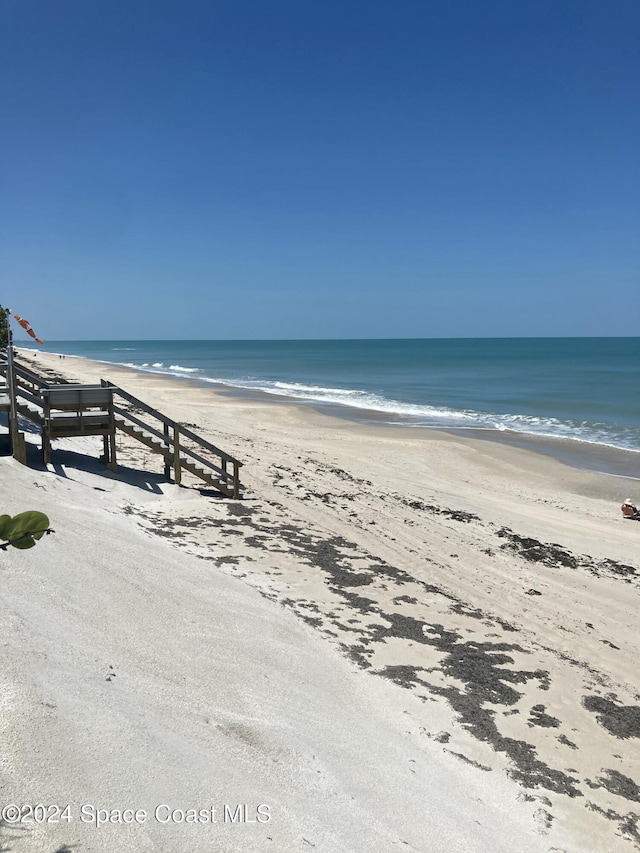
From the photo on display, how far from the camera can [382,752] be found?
4.45 metres

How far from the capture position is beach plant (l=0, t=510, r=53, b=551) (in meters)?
1.93

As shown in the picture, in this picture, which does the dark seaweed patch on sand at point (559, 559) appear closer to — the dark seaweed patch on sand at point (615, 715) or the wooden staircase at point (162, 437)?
the dark seaweed patch on sand at point (615, 715)

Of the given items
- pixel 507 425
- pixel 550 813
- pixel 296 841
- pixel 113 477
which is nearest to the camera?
pixel 296 841

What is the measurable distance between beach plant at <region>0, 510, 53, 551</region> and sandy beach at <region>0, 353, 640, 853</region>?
4.75 ft

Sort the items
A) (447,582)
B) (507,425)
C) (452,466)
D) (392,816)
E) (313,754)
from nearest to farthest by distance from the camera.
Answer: (392,816) < (313,754) < (447,582) < (452,466) < (507,425)

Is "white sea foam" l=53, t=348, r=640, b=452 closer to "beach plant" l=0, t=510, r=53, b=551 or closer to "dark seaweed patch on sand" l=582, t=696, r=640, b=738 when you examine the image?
"dark seaweed patch on sand" l=582, t=696, r=640, b=738

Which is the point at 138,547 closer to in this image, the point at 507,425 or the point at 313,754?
the point at 313,754

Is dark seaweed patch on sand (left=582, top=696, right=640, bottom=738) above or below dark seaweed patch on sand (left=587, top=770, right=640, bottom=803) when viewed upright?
below

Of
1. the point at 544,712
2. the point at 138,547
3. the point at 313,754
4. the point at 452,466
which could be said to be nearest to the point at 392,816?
the point at 313,754

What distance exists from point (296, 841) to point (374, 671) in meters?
3.13

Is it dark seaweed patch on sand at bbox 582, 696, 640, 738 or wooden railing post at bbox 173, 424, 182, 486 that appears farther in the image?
wooden railing post at bbox 173, 424, 182, 486

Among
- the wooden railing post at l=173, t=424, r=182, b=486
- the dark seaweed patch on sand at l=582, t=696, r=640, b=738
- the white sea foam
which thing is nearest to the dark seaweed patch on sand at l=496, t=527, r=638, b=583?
the dark seaweed patch on sand at l=582, t=696, r=640, b=738

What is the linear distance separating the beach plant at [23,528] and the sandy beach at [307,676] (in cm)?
145

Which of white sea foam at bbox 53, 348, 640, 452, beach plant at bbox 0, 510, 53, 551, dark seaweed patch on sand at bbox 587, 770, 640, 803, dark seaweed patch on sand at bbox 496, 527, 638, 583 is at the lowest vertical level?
dark seaweed patch on sand at bbox 496, 527, 638, 583
